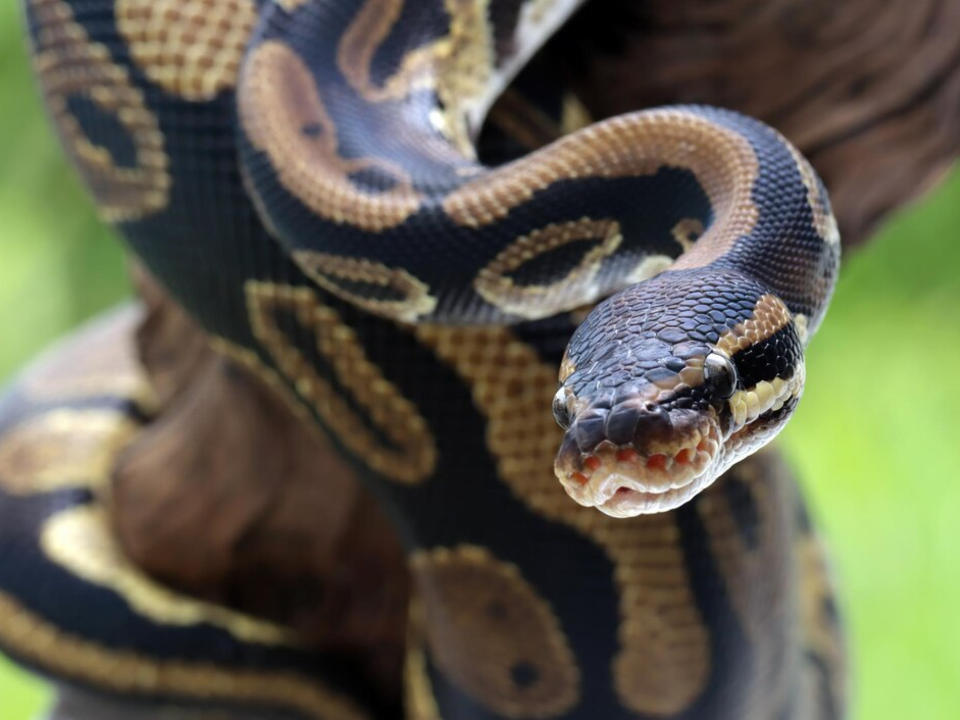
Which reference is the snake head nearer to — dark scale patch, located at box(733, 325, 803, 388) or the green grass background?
dark scale patch, located at box(733, 325, 803, 388)

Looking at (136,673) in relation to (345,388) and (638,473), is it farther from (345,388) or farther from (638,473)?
(638,473)

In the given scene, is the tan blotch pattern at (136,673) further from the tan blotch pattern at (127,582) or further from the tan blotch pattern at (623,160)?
the tan blotch pattern at (623,160)

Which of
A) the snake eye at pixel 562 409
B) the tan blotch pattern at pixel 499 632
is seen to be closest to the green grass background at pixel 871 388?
the tan blotch pattern at pixel 499 632

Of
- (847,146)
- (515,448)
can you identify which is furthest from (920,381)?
(515,448)

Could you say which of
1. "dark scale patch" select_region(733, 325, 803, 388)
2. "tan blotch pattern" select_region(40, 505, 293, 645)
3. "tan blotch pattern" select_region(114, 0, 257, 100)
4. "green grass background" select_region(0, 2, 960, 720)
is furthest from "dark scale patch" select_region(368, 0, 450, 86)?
"green grass background" select_region(0, 2, 960, 720)

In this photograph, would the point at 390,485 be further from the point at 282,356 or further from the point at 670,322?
the point at 670,322

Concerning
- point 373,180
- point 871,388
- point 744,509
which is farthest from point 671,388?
point 871,388
